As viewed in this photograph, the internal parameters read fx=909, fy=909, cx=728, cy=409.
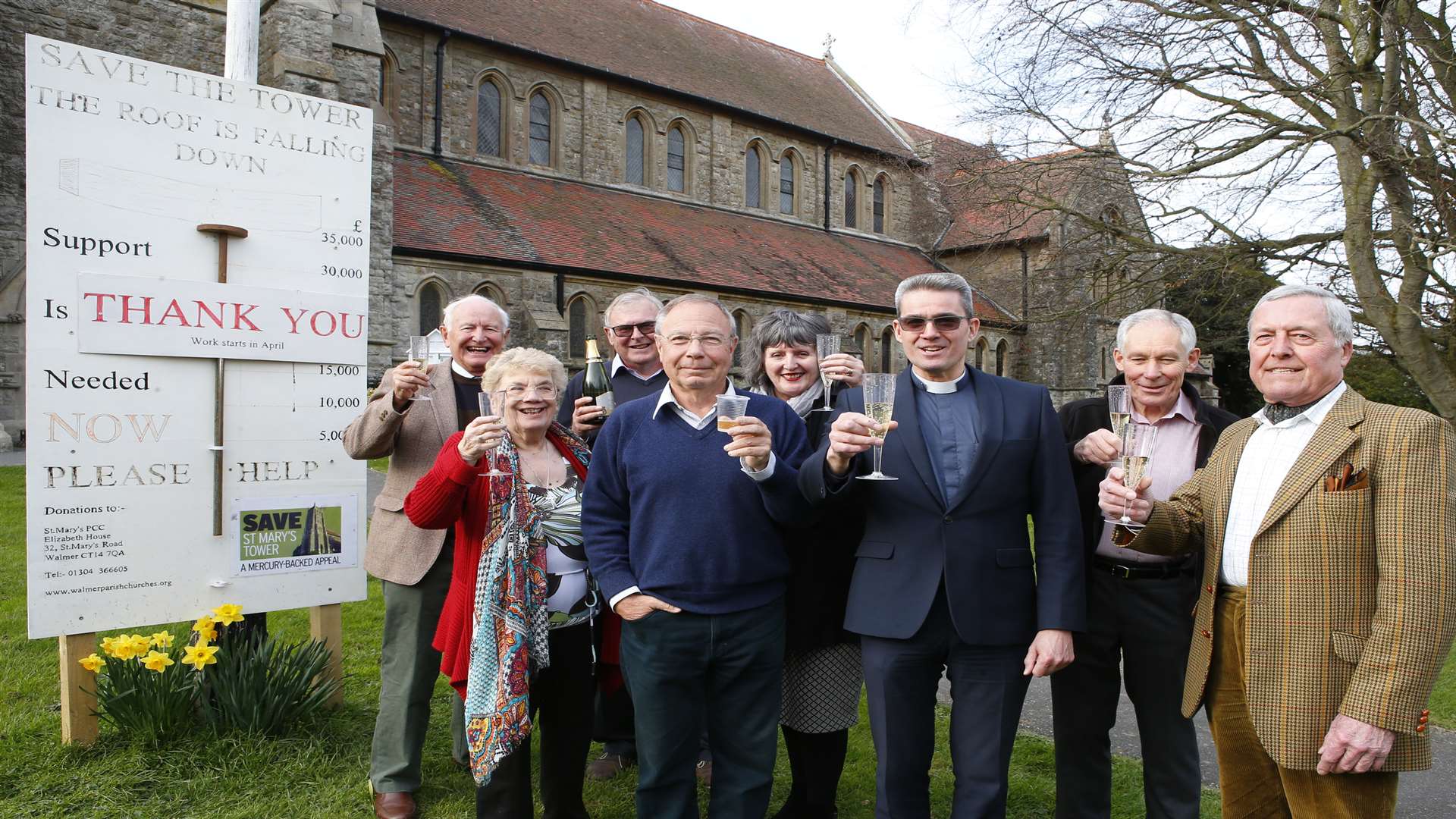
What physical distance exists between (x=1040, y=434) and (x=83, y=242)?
388 centimetres

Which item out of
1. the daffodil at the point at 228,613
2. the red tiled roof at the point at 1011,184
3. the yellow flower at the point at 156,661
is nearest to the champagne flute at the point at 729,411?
the daffodil at the point at 228,613

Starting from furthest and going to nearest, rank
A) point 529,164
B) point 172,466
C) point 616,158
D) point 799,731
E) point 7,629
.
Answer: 1. point 616,158
2. point 529,164
3. point 7,629
4. point 172,466
5. point 799,731

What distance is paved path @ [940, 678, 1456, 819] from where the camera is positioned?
3.77 m

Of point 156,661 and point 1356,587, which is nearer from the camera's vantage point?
point 1356,587

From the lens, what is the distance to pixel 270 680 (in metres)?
4.18

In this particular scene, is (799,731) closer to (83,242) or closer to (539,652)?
(539,652)

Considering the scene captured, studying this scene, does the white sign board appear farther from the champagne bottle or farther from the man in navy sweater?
the man in navy sweater

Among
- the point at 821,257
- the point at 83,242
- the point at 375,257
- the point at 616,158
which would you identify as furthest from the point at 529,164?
the point at 83,242

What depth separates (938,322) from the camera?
2824 mm

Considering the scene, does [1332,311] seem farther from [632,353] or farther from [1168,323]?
[632,353]

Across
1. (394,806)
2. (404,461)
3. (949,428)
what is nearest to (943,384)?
(949,428)

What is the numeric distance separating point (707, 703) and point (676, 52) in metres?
26.4

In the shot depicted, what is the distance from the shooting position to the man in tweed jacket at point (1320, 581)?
7.20 ft

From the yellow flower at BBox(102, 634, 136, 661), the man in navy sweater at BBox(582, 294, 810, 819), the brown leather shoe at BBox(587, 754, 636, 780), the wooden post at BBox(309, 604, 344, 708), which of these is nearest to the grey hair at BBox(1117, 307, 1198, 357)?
the man in navy sweater at BBox(582, 294, 810, 819)
